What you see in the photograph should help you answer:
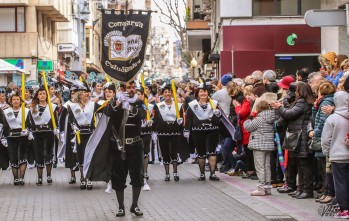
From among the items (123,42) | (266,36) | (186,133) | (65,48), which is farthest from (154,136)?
(65,48)

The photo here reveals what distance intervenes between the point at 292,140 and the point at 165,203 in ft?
7.74

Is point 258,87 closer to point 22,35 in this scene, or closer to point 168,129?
point 168,129

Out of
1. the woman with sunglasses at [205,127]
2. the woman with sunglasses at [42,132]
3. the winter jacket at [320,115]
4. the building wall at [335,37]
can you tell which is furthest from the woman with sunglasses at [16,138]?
the building wall at [335,37]

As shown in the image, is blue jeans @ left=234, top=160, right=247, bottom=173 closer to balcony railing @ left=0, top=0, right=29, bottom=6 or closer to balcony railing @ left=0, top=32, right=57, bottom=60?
balcony railing @ left=0, top=0, right=29, bottom=6

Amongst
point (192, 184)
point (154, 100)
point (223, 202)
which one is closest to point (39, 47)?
point (154, 100)

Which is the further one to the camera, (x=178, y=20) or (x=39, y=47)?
(x=178, y=20)

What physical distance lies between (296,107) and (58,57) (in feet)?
143

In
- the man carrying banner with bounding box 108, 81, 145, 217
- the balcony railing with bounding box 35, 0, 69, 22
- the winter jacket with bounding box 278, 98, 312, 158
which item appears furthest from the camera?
the balcony railing with bounding box 35, 0, 69, 22

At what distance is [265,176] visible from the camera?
14938 millimetres

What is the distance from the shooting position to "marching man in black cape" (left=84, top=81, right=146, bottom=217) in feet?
42.2

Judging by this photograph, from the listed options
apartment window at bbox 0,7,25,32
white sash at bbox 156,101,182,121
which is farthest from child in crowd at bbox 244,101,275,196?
apartment window at bbox 0,7,25,32

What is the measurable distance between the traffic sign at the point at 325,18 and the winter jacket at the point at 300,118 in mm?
1353

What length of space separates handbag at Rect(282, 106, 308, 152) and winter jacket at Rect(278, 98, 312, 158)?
0.16 feet

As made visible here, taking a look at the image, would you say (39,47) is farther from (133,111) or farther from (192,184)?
(133,111)
